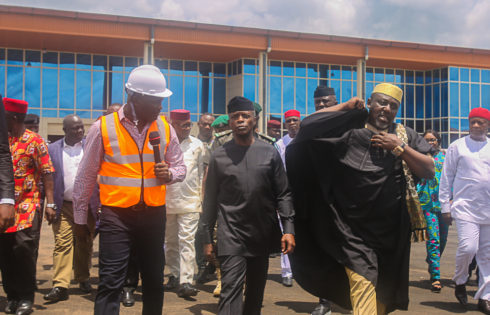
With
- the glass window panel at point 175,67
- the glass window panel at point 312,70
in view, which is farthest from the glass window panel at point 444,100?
the glass window panel at point 175,67

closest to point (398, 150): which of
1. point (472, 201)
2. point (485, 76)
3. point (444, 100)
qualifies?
point (472, 201)

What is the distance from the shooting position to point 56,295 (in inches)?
281

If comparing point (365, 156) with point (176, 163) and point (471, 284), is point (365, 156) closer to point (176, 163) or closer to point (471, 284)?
point (176, 163)

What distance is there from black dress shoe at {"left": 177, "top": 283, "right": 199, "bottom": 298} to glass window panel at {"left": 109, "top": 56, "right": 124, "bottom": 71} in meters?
27.1

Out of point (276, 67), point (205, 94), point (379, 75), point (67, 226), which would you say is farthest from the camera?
point (379, 75)

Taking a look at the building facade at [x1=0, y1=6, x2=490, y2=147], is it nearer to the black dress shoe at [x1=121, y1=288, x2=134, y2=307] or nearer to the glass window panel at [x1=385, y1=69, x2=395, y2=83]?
the glass window panel at [x1=385, y1=69, x2=395, y2=83]

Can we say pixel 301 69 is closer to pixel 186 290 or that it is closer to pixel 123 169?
pixel 186 290

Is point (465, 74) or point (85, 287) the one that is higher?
point (465, 74)

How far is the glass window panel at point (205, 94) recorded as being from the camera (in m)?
34.5

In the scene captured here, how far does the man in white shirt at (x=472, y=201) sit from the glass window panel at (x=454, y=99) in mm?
32580

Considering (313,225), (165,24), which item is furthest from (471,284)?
(165,24)

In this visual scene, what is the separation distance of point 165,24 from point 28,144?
2524 centimetres

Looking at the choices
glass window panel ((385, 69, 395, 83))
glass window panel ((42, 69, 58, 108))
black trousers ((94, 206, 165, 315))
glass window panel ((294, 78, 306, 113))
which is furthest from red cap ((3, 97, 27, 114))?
glass window panel ((385, 69, 395, 83))

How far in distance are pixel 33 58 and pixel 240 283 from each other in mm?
29944
